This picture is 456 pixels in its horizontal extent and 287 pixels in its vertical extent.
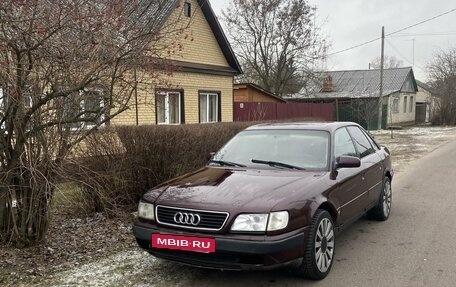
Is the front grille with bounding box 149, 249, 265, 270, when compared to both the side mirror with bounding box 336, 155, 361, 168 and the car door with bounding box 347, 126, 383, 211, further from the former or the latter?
the car door with bounding box 347, 126, 383, 211

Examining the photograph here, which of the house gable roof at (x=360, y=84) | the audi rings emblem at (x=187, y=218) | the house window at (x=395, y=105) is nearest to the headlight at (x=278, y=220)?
the audi rings emblem at (x=187, y=218)

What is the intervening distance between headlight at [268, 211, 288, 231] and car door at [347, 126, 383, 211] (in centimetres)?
210

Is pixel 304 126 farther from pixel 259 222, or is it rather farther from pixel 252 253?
pixel 252 253

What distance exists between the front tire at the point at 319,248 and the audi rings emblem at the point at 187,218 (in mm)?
1015

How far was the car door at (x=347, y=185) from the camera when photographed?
193 inches

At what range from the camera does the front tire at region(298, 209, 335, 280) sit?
13.4 ft

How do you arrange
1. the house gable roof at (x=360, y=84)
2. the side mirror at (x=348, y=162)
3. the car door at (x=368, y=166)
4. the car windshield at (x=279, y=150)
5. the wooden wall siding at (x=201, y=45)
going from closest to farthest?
the side mirror at (x=348, y=162)
the car windshield at (x=279, y=150)
the car door at (x=368, y=166)
the wooden wall siding at (x=201, y=45)
the house gable roof at (x=360, y=84)

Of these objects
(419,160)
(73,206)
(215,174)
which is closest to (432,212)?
(215,174)

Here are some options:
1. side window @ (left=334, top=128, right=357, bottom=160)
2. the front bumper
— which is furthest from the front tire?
side window @ (left=334, top=128, right=357, bottom=160)

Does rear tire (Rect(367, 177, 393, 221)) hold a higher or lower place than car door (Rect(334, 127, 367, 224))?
lower

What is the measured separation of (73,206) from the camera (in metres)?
6.46

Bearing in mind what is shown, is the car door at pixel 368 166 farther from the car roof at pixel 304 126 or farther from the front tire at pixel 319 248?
the front tire at pixel 319 248

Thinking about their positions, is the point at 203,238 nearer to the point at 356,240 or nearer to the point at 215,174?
the point at 215,174

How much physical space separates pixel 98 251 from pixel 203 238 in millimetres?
1881
